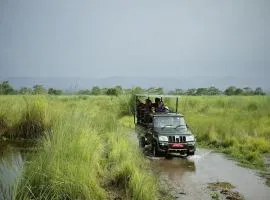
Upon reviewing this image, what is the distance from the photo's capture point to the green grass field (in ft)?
30.1

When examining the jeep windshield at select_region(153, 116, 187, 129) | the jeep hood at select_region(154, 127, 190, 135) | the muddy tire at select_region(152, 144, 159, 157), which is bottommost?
the muddy tire at select_region(152, 144, 159, 157)

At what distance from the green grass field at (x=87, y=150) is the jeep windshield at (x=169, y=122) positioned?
1880mm

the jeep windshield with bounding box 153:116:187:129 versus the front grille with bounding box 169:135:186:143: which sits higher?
the jeep windshield with bounding box 153:116:187:129

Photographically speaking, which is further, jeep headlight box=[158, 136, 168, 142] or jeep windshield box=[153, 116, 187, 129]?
jeep windshield box=[153, 116, 187, 129]

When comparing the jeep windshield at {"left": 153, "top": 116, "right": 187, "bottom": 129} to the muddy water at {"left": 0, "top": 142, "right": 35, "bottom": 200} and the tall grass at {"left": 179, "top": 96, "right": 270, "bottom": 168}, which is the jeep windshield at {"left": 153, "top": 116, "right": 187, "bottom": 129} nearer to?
the tall grass at {"left": 179, "top": 96, "right": 270, "bottom": 168}

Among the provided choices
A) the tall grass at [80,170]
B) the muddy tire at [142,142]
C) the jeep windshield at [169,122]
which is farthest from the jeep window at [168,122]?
the tall grass at [80,170]

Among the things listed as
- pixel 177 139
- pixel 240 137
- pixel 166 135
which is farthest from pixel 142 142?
pixel 240 137

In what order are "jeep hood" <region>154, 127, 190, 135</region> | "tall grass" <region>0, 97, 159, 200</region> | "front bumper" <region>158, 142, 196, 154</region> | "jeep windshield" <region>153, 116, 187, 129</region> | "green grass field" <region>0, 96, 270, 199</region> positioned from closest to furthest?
"tall grass" <region>0, 97, 159, 200</region>
"green grass field" <region>0, 96, 270, 199</region>
"front bumper" <region>158, 142, 196, 154</region>
"jeep hood" <region>154, 127, 190, 135</region>
"jeep windshield" <region>153, 116, 187, 129</region>

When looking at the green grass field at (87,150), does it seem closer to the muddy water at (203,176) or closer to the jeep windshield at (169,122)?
the muddy water at (203,176)

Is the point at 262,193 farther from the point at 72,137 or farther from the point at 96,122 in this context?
the point at 96,122

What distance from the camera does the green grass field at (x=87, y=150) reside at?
9164 mm

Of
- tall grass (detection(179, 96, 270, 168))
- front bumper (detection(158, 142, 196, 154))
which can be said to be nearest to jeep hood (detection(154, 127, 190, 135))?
front bumper (detection(158, 142, 196, 154))

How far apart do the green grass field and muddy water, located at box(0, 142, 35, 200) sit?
320 mm

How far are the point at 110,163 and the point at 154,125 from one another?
18.7 feet
